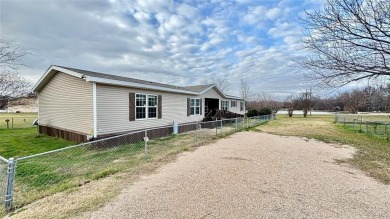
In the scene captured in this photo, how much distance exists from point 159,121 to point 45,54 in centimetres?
893

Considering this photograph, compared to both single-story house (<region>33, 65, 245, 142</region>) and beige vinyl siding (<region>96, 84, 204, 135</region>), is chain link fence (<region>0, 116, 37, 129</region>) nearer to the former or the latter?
single-story house (<region>33, 65, 245, 142</region>)

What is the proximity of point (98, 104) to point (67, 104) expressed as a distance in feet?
9.83

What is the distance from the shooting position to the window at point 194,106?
53.0 feet

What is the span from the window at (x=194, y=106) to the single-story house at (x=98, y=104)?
62.8 inches

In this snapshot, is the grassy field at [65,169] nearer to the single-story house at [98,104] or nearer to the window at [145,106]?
the single-story house at [98,104]

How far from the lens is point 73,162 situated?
648 centimetres

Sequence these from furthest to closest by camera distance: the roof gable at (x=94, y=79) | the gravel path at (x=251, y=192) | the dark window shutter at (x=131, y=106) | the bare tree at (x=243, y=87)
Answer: the bare tree at (x=243, y=87)
the dark window shutter at (x=131, y=106)
the roof gable at (x=94, y=79)
the gravel path at (x=251, y=192)

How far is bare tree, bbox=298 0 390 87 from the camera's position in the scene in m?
5.77

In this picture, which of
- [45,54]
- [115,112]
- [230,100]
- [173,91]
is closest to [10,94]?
[45,54]

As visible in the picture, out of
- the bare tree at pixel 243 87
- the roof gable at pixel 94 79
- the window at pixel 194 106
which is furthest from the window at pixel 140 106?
→ the bare tree at pixel 243 87

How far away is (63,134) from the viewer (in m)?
10.7

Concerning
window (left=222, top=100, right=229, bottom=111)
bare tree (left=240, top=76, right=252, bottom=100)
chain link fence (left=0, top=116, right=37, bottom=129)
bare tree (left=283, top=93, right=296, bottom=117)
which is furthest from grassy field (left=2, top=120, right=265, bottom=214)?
bare tree (left=240, top=76, right=252, bottom=100)

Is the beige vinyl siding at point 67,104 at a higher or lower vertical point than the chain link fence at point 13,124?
higher

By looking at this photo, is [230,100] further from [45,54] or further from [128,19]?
[45,54]
